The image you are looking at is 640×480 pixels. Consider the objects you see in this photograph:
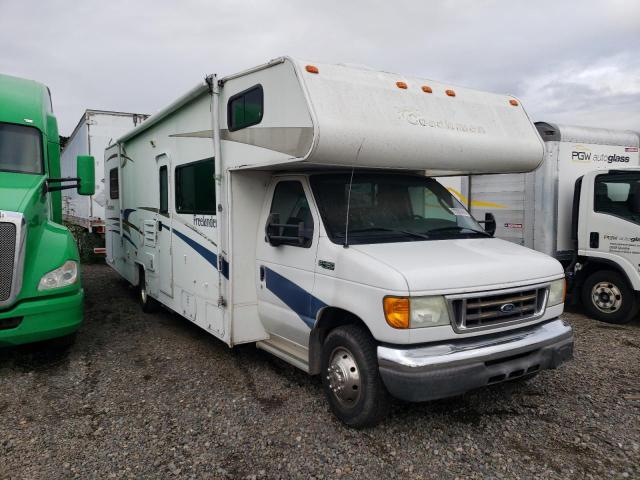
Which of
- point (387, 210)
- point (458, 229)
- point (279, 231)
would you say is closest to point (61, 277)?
point (279, 231)

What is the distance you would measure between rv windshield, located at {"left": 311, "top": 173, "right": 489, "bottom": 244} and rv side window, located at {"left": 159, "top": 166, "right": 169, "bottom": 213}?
2.85 meters

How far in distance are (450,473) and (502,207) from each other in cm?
594

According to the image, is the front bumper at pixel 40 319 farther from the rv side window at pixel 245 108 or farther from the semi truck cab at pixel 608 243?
the semi truck cab at pixel 608 243

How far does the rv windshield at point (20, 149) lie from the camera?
600 centimetres

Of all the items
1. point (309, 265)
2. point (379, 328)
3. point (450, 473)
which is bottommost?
point (450, 473)

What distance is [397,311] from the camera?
11.5 feet

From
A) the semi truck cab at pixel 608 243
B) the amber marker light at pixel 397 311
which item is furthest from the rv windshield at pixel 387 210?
the semi truck cab at pixel 608 243

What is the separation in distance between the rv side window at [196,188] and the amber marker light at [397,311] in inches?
93.6

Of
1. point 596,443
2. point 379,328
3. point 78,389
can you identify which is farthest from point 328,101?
point 78,389

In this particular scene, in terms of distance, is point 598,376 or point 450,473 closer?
point 450,473

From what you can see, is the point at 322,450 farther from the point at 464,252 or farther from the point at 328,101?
the point at 328,101

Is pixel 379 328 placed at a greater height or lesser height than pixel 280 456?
greater

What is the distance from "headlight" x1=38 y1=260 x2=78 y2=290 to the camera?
529cm

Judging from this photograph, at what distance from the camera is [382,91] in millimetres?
4277
